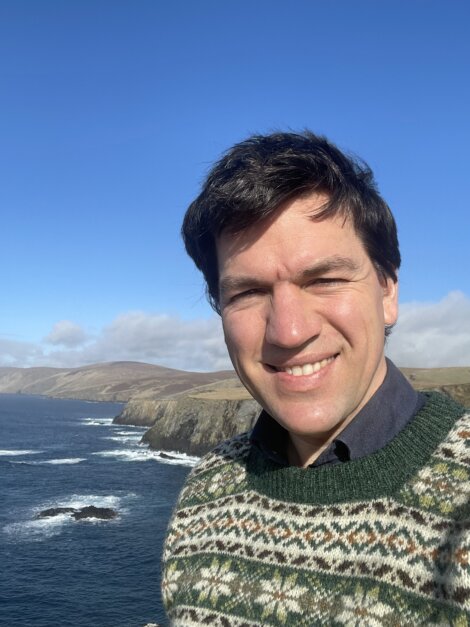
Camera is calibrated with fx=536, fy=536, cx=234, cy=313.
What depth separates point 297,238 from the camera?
2818 millimetres

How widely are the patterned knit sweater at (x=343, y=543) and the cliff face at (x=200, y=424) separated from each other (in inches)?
2823

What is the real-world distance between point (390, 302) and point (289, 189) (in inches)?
38.4

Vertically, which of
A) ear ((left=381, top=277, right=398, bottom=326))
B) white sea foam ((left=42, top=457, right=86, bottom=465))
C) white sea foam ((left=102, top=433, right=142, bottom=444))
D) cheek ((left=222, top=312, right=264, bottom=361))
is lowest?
white sea foam ((left=102, top=433, right=142, bottom=444))

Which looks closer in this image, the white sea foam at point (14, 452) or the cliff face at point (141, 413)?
the white sea foam at point (14, 452)

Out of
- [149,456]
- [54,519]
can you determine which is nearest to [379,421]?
[54,519]

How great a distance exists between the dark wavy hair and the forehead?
39mm

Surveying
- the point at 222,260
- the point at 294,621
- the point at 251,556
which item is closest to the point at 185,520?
the point at 251,556

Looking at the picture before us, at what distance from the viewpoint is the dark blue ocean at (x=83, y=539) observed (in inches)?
1143

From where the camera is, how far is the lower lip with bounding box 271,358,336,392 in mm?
2861

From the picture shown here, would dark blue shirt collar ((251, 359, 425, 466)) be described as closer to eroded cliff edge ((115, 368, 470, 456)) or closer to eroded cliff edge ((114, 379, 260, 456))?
eroded cliff edge ((115, 368, 470, 456))

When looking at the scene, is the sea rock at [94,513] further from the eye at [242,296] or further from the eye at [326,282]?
the eye at [326,282]

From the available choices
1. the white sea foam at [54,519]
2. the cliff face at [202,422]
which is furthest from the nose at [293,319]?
the cliff face at [202,422]

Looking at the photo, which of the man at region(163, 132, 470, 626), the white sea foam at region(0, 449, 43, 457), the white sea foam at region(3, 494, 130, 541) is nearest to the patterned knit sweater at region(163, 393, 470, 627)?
the man at region(163, 132, 470, 626)

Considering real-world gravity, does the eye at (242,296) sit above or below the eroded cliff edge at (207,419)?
above
